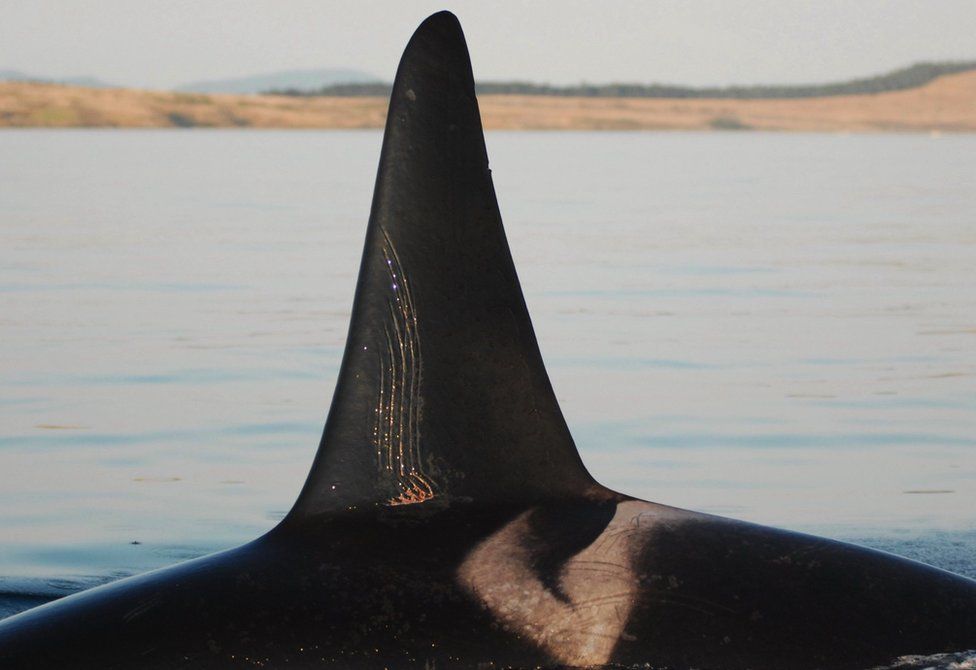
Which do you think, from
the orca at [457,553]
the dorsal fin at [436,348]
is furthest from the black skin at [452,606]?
the dorsal fin at [436,348]

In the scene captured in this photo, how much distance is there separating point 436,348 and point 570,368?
9.76 meters

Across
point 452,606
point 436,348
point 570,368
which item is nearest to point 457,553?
point 452,606

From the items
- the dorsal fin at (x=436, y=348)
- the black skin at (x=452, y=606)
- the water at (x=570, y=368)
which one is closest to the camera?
the black skin at (x=452, y=606)

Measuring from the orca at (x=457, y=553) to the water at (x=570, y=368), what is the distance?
10.7 ft

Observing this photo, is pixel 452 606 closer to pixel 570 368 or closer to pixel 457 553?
pixel 457 553

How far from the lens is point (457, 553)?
447cm

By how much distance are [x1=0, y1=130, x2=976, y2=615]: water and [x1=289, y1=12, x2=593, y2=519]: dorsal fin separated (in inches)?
131

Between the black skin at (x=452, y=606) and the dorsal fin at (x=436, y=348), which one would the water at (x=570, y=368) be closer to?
the black skin at (x=452, y=606)

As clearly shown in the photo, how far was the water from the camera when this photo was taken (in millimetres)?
9555

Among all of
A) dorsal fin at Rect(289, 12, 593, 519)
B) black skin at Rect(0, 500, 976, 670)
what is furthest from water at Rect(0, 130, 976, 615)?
dorsal fin at Rect(289, 12, 593, 519)

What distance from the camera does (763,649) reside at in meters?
4.30

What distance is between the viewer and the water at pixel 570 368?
9555mm

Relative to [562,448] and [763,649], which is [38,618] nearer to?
[562,448]

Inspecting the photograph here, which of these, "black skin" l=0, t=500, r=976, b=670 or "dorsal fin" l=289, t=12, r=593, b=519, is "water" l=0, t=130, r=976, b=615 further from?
"dorsal fin" l=289, t=12, r=593, b=519
